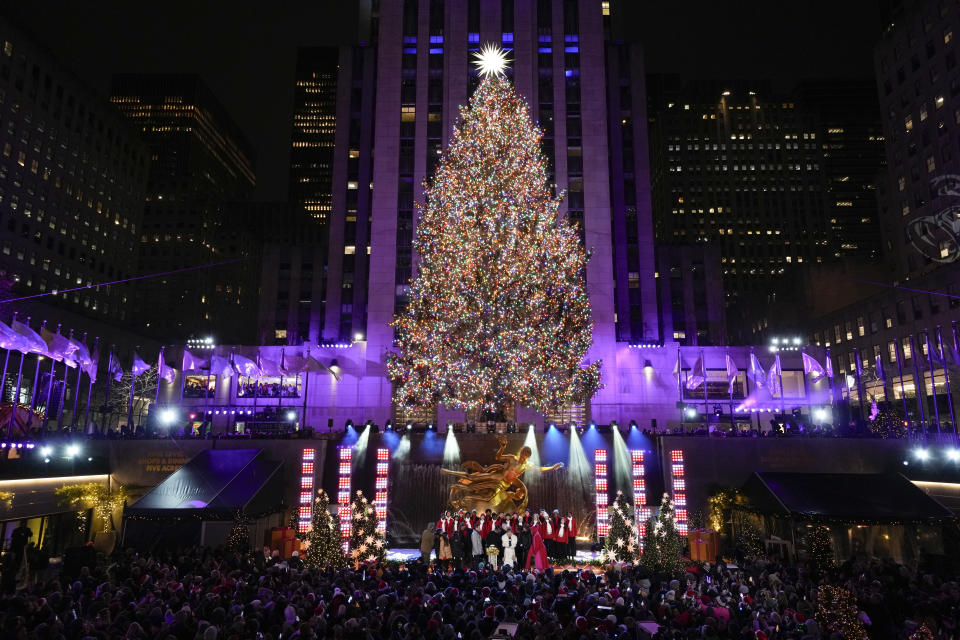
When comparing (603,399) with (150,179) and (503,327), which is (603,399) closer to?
(503,327)

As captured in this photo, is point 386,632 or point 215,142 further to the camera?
point 215,142

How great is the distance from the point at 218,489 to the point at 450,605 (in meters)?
17.6

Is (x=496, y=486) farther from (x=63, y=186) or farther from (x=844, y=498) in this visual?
(x=63, y=186)

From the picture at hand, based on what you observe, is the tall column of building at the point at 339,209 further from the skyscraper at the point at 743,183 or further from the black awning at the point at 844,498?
the skyscraper at the point at 743,183

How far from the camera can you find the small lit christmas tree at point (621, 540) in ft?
79.8

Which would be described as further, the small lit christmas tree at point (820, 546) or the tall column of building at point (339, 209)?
the tall column of building at point (339, 209)

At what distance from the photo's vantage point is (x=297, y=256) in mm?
89438

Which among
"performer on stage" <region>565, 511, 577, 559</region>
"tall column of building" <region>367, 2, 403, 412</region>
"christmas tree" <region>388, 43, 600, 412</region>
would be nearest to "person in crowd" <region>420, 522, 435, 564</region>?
"performer on stage" <region>565, 511, 577, 559</region>

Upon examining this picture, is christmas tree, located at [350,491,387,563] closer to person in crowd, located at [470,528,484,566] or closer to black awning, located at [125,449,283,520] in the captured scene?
person in crowd, located at [470,528,484,566]

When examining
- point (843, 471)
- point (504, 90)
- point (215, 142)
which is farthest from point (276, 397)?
point (215, 142)

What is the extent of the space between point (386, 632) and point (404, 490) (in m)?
20.6

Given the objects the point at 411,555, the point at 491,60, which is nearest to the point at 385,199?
the point at 491,60

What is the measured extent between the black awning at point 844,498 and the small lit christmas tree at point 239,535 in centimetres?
2123

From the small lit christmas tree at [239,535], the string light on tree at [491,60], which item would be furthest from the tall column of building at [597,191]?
the small lit christmas tree at [239,535]
